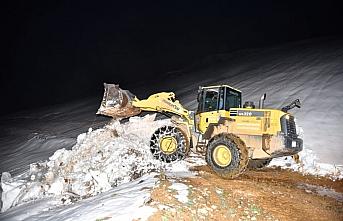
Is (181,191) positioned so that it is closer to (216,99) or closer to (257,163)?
(216,99)

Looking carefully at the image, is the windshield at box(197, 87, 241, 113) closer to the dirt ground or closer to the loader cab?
the loader cab

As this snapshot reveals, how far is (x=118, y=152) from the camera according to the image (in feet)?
34.9

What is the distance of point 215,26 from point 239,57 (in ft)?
74.2

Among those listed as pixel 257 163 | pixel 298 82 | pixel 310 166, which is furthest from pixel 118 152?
pixel 298 82

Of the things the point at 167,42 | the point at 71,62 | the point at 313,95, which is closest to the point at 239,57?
the point at 313,95

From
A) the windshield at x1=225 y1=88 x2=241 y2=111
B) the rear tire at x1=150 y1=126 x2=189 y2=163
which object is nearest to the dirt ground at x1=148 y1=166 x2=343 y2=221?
the rear tire at x1=150 y1=126 x2=189 y2=163

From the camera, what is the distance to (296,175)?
976cm

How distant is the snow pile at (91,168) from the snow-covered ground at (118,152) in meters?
0.03

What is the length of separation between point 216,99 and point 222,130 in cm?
91

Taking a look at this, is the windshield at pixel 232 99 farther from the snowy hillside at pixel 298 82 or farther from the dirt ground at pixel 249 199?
the snowy hillside at pixel 298 82

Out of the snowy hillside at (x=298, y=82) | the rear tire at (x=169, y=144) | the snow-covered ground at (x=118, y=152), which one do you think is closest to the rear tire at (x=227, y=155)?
the snow-covered ground at (x=118, y=152)

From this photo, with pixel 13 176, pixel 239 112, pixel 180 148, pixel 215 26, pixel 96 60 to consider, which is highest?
pixel 215 26

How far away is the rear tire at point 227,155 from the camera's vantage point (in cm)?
834

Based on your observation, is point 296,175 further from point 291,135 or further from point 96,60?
point 96,60
